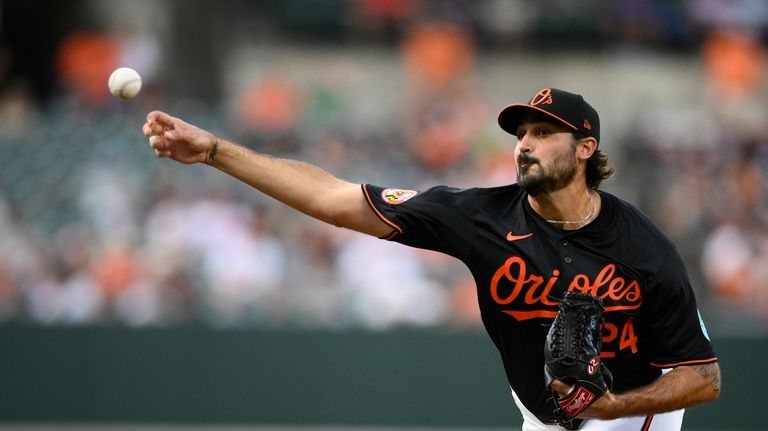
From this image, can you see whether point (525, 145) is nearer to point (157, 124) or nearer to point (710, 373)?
point (710, 373)

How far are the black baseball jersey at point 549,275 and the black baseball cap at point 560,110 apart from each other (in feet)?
→ 1.31

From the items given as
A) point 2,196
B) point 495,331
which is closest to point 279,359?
point 2,196

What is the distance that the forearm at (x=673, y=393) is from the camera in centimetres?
466

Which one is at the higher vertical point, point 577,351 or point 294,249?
point 294,249

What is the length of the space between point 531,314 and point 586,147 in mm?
799

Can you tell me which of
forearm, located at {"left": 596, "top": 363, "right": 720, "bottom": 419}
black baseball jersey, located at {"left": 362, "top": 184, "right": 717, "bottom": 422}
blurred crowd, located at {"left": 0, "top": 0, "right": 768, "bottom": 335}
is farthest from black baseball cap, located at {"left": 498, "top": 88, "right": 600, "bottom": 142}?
blurred crowd, located at {"left": 0, "top": 0, "right": 768, "bottom": 335}

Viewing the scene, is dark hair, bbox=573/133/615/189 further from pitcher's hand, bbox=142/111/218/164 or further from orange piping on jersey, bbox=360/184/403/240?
pitcher's hand, bbox=142/111/218/164

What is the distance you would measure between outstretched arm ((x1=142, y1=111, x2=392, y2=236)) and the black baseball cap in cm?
76

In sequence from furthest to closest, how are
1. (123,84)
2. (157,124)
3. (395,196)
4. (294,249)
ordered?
(294,249) → (395,196) → (123,84) → (157,124)

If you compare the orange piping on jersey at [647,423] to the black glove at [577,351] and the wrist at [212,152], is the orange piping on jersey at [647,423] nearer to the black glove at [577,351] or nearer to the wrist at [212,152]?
the black glove at [577,351]

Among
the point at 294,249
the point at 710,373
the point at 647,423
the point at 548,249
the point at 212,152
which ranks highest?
the point at 294,249

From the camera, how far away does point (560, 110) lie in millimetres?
4801

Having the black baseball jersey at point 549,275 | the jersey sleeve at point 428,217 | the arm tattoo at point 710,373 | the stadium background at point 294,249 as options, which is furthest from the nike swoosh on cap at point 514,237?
the stadium background at point 294,249

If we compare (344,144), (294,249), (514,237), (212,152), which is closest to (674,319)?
(514,237)
